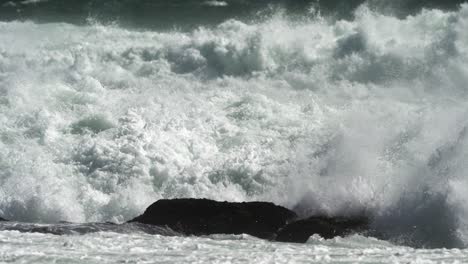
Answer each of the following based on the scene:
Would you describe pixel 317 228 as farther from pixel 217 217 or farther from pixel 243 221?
pixel 217 217

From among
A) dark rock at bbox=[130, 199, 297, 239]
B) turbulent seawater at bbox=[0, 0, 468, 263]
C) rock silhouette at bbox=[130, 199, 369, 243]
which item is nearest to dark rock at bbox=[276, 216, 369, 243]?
rock silhouette at bbox=[130, 199, 369, 243]

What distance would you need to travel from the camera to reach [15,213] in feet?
53.0

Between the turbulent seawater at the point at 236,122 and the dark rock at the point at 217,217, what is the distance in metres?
0.58

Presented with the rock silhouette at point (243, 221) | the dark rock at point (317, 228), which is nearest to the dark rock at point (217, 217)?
the rock silhouette at point (243, 221)

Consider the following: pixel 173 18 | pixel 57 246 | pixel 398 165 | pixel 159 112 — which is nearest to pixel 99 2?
pixel 173 18

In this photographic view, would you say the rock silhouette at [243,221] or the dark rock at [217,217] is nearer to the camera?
the rock silhouette at [243,221]

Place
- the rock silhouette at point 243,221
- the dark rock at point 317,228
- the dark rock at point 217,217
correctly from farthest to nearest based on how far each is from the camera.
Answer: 1. the dark rock at point 217,217
2. the rock silhouette at point 243,221
3. the dark rock at point 317,228

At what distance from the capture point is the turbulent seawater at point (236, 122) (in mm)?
12969

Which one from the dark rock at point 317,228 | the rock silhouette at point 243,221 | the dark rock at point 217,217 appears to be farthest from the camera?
the dark rock at point 217,217

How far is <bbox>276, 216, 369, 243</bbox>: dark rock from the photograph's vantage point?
12922mm

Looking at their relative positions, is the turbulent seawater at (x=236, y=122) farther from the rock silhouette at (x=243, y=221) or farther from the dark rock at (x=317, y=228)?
the rock silhouette at (x=243, y=221)

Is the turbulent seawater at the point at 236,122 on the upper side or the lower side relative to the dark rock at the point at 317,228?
upper

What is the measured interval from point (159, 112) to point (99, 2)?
332 inches

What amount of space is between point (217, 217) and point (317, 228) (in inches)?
73.3
